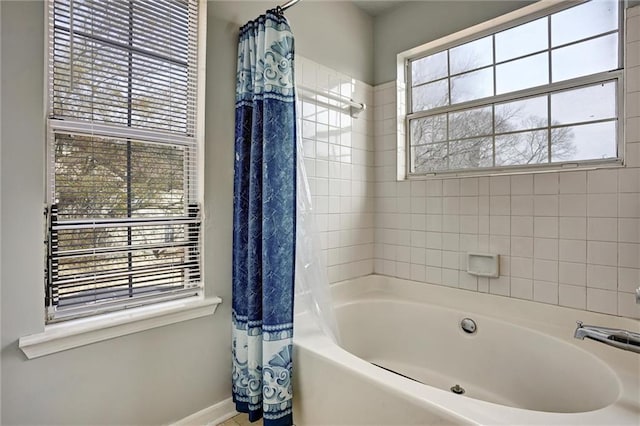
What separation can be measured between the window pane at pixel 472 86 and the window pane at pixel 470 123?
88 millimetres

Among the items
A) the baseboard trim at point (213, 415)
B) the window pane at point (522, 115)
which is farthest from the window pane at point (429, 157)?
the baseboard trim at point (213, 415)

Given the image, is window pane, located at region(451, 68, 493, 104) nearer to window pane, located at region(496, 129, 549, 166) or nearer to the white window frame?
window pane, located at region(496, 129, 549, 166)

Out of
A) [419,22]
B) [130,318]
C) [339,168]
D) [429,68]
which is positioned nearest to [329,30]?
[419,22]

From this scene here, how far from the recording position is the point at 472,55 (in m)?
2.17

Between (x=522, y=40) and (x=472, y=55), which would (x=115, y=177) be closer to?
(x=472, y=55)

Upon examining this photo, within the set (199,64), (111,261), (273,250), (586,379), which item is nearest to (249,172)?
(273,250)

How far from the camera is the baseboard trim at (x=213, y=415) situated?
158 centimetres

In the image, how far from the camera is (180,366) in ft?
5.09

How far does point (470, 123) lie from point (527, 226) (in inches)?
29.1

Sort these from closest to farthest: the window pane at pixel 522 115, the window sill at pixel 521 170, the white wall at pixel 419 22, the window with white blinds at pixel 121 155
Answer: the window with white blinds at pixel 121 155 → the window sill at pixel 521 170 → the window pane at pixel 522 115 → the white wall at pixel 419 22

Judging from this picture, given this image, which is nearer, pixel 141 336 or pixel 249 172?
pixel 141 336

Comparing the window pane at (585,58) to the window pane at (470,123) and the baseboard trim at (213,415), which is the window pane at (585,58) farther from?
the baseboard trim at (213,415)

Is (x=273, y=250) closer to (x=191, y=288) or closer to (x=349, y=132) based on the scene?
(x=191, y=288)

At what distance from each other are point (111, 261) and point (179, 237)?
288 mm
